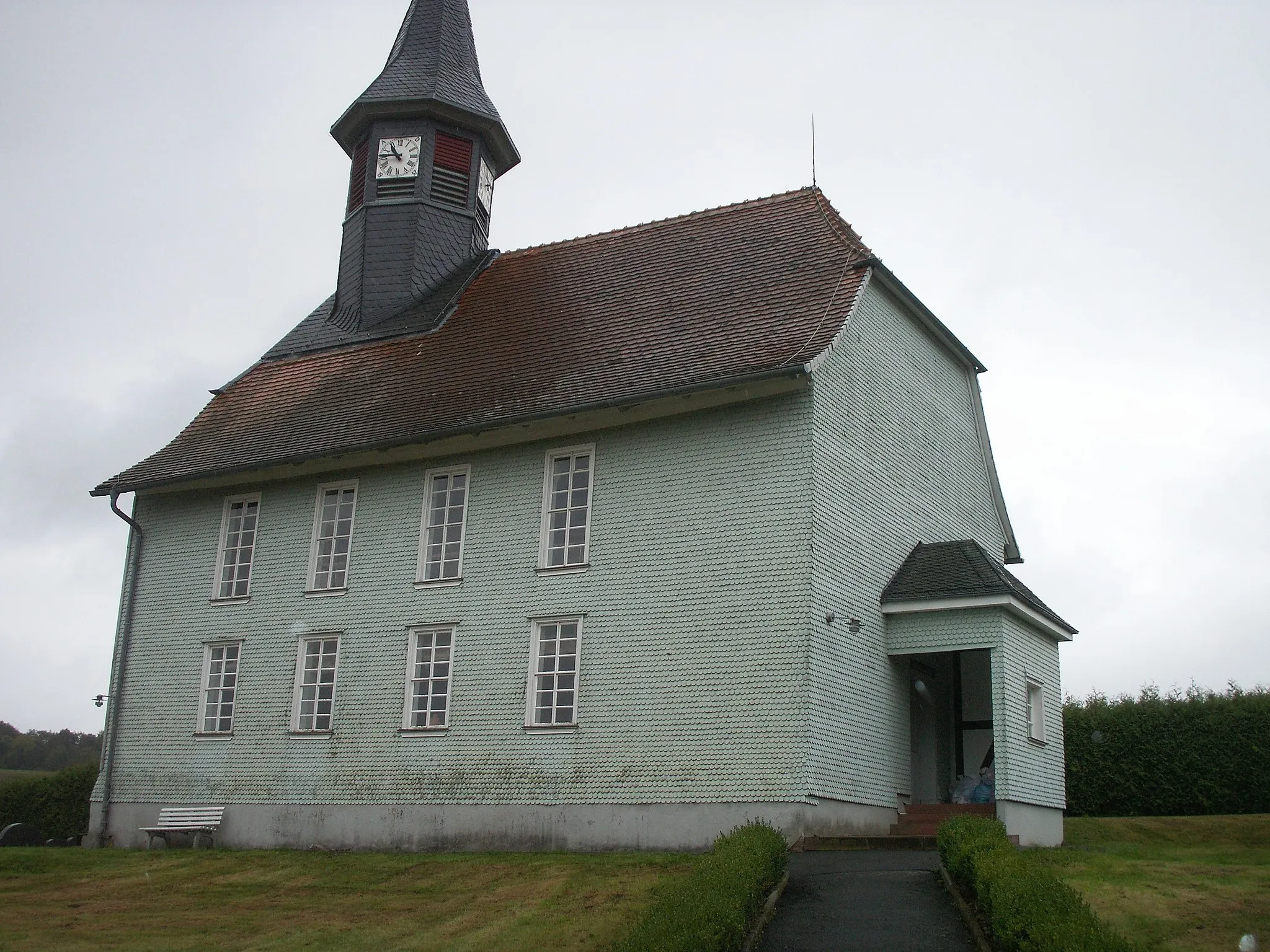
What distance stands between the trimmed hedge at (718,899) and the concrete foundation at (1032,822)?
4.87m

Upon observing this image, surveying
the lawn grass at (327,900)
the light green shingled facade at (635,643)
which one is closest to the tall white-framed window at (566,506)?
the light green shingled facade at (635,643)

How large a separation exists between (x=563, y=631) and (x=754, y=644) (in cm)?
312

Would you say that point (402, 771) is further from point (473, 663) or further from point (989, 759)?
point (989, 759)

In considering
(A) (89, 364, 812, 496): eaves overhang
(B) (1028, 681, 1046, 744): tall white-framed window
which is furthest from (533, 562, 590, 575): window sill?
(B) (1028, 681, 1046, 744): tall white-framed window

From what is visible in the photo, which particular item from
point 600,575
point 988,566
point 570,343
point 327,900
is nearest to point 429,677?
point 600,575

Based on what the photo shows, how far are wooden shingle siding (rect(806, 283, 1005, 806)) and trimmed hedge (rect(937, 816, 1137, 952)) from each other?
12.9 ft

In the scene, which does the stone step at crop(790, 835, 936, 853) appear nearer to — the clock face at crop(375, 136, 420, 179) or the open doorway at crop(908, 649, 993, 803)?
the open doorway at crop(908, 649, 993, 803)

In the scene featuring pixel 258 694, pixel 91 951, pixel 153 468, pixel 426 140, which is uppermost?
pixel 426 140

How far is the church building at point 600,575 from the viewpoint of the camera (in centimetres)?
1775

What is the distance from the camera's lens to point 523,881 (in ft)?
50.6

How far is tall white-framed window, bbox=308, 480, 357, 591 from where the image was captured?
2183 centimetres

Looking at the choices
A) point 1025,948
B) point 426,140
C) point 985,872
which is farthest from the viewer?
point 426,140

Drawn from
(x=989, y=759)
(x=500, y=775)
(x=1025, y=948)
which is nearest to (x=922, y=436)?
(x=989, y=759)

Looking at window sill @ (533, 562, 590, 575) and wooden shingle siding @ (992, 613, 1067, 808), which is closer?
wooden shingle siding @ (992, 613, 1067, 808)
